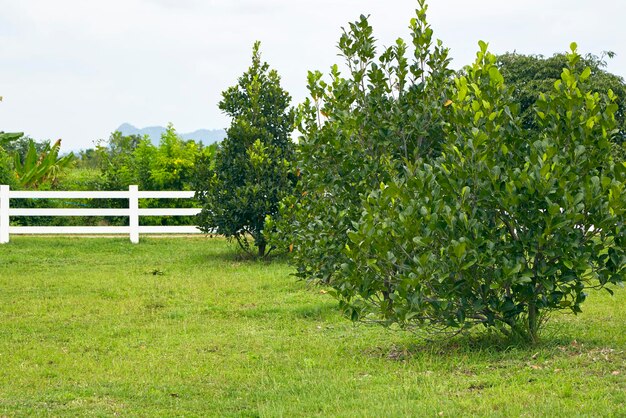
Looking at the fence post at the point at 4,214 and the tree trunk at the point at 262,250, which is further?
the fence post at the point at 4,214

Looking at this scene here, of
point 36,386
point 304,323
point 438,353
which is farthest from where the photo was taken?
point 304,323

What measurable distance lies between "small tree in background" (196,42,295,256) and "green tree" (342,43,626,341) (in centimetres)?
930

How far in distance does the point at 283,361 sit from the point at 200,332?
7.30 feet

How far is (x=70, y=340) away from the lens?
10.8m

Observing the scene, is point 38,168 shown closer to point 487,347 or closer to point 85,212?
point 85,212

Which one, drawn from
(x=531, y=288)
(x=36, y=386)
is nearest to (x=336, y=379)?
(x=531, y=288)

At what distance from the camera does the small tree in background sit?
18125 mm

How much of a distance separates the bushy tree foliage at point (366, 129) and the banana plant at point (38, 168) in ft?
51.7

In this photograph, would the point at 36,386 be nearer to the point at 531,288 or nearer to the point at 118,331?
the point at 118,331

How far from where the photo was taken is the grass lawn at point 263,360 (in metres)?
7.30

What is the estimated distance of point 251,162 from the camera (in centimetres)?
1811

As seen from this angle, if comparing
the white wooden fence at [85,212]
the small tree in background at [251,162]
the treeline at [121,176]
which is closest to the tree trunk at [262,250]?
the small tree in background at [251,162]

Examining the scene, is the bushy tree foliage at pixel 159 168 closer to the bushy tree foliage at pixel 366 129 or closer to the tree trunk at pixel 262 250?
the tree trunk at pixel 262 250

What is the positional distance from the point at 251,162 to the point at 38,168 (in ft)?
33.8
